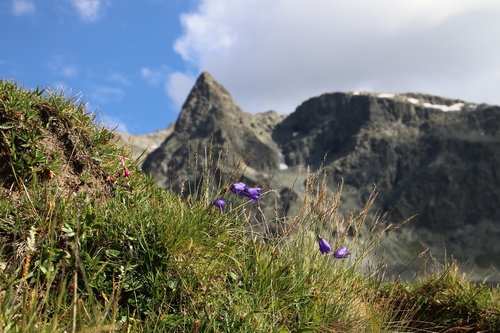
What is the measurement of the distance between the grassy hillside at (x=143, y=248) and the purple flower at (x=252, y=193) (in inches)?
11.6

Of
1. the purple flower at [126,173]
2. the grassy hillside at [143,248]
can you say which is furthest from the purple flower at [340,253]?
the purple flower at [126,173]

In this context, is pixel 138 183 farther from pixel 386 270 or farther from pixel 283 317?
pixel 386 270

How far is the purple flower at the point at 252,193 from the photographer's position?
21.1 ft

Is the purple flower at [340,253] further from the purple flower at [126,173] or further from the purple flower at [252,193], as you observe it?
the purple flower at [126,173]

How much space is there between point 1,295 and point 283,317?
2850 mm

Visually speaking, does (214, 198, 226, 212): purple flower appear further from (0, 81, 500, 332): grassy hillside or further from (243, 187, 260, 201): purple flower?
(243, 187, 260, 201): purple flower

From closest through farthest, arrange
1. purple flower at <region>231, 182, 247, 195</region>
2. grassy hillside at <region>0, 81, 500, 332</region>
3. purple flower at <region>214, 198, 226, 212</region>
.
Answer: grassy hillside at <region>0, 81, 500, 332</region>
purple flower at <region>214, 198, 226, 212</region>
purple flower at <region>231, 182, 247, 195</region>

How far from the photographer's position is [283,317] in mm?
5648

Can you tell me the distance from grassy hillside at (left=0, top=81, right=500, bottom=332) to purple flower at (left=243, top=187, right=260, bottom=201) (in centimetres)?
30

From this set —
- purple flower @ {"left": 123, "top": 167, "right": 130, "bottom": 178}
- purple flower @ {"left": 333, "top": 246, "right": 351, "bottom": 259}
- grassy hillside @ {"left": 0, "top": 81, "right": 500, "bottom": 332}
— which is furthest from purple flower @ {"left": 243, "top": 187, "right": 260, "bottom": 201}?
purple flower @ {"left": 123, "top": 167, "right": 130, "bottom": 178}

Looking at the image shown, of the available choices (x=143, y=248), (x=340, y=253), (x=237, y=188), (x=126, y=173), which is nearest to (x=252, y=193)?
(x=237, y=188)

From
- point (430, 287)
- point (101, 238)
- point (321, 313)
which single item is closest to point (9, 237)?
point (101, 238)

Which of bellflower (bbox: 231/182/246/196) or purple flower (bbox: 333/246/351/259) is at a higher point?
bellflower (bbox: 231/182/246/196)

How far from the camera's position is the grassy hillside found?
5.24 metres
